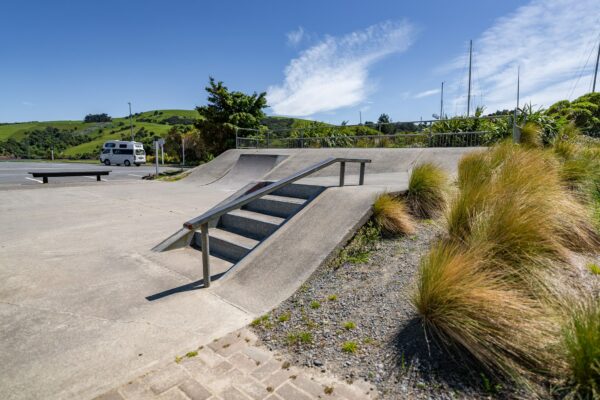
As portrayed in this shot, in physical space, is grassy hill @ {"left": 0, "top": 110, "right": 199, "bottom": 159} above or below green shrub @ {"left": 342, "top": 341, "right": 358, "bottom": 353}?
above

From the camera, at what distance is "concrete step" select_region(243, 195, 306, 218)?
5137 millimetres

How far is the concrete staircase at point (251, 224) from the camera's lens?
468 cm

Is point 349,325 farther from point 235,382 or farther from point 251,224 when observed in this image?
point 251,224

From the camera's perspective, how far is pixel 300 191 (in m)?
5.55

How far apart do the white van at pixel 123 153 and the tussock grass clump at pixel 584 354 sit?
3643 centimetres

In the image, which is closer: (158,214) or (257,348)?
(257,348)

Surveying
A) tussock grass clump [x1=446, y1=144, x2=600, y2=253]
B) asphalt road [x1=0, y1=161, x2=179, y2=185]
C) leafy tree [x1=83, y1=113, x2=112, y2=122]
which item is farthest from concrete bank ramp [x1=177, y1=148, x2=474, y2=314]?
leafy tree [x1=83, y1=113, x2=112, y2=122]

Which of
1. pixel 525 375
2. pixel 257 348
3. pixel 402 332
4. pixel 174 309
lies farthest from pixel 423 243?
pixel 174 309

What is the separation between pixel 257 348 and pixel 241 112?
24.2 m

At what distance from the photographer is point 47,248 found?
5148mm

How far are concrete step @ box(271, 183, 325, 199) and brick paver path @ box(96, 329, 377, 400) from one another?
304 centimetres

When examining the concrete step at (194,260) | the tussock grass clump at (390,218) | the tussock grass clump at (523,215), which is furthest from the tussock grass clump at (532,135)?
the concrete step at (194,260)

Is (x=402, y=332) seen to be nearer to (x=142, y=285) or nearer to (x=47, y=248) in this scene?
(x=142, y=285)

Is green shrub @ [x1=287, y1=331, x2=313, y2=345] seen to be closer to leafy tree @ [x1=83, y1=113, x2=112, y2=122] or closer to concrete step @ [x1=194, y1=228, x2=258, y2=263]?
concrete step @ [x1=194, y1=228, x2=258, y2=263]
